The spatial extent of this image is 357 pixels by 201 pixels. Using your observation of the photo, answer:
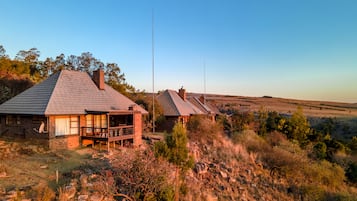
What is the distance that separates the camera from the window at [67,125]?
16214 millimetres

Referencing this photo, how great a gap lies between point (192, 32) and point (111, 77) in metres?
15.2

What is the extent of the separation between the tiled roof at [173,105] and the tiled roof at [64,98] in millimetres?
7389

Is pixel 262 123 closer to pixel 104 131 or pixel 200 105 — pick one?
pixel 200 105

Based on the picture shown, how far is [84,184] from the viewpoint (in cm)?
963

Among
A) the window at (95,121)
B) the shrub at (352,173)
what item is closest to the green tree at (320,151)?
the shrub at (352,173)

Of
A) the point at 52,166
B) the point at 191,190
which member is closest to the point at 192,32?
the point at 191,190

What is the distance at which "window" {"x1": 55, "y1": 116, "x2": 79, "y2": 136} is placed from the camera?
16.2 meters

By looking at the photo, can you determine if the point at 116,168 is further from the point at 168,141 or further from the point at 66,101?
the point at 66,101

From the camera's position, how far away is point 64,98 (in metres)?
17.1

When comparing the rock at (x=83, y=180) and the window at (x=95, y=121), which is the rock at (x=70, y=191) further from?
the window at (x=95, y=121)

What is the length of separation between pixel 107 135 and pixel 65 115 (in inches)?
122

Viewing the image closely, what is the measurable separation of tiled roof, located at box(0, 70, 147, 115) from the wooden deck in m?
1.74

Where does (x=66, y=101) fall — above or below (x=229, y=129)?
above

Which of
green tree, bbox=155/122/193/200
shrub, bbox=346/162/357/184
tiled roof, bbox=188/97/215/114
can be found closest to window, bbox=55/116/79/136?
green tree, bbox=155/122/193/200
